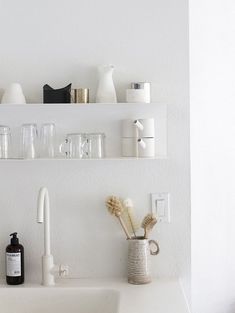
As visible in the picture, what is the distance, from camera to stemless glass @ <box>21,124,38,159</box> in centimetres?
233

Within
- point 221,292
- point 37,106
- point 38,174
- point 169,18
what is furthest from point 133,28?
point 221,292

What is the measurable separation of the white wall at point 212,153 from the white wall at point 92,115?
1.75ft

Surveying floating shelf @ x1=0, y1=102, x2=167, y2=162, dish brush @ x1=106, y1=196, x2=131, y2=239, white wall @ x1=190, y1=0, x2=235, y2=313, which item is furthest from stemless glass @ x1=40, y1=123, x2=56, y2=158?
white wall @ x1=190, y1=0, x2=235, y2=313

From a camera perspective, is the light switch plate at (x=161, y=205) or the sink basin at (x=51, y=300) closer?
the sink basin at (x=51, y=300)

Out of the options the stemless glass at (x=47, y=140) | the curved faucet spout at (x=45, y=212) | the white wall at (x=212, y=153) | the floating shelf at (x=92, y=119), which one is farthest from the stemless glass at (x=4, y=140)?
the white wall at (x=212, y=153)

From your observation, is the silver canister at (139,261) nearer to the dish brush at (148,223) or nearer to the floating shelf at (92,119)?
the dish brush at (148,223)

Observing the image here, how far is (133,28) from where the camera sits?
7.74ft

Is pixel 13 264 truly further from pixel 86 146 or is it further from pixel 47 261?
pixel 86 146

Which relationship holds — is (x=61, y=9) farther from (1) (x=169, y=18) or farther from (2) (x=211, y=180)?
(2) (x=211, y=180)

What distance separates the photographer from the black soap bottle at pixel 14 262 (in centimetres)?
230

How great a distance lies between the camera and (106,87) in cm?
229

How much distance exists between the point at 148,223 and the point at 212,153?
770mm

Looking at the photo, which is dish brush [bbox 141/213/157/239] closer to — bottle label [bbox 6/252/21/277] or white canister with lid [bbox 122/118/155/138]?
white canister with lid [bbox 122/118/155/138]

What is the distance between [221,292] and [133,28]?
1.47 meters
